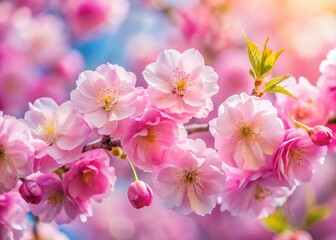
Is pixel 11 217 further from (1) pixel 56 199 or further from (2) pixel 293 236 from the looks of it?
(2) pixel 293 236

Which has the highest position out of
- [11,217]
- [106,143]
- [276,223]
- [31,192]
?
[106,143]

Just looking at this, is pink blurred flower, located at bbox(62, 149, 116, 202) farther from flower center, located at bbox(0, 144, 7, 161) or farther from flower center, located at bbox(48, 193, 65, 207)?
flower center, located at bbox(0, 144, 7, 161)

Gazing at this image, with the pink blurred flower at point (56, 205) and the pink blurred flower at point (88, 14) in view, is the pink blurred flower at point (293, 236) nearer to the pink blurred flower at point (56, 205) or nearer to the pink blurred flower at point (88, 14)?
the pink blurred flower at point (56, 205)

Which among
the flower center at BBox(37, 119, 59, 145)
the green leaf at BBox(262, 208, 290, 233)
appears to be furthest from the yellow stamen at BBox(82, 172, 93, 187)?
the green leaf at BBox(262, 208, 290, 233)

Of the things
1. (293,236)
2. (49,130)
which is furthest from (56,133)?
(293,236)

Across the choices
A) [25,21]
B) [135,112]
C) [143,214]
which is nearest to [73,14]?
[25,21]

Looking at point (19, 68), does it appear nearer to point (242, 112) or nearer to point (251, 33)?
point (251, 33)
